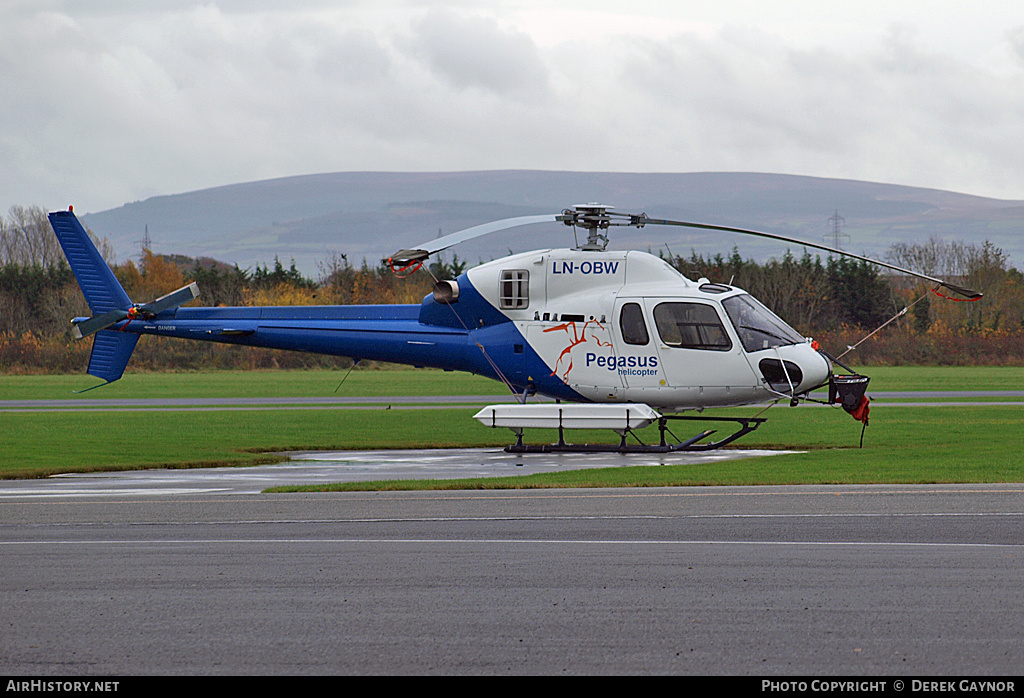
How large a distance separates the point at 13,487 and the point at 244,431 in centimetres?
1000

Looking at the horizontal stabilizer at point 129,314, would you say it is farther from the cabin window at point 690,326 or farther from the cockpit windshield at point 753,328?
the cockpit windshield at point 753,328

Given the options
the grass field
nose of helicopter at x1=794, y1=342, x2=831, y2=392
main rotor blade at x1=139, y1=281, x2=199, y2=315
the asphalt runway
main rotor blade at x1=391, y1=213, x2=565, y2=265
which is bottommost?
the grass field

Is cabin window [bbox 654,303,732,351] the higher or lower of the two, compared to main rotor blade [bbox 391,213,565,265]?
lower

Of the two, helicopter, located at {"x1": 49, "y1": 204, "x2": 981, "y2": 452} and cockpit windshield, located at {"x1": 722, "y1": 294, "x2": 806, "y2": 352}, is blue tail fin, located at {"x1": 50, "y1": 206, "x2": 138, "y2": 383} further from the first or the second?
cockpit windshield, located at {"x1": 722, "y1": 294, "x2": 806, "y2": 352}

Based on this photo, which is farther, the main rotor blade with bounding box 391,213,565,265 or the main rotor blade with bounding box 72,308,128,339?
the main rotor blade with bounding box 72,308,128,339

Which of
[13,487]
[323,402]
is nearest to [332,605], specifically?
A: [13,487]

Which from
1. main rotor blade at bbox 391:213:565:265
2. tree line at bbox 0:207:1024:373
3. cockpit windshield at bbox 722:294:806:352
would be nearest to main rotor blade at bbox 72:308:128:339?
main rotor blade at bbox 391:213:565:265

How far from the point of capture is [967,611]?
720 cm

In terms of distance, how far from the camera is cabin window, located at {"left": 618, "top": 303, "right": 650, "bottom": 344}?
768 inches

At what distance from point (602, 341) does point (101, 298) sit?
11144 mm

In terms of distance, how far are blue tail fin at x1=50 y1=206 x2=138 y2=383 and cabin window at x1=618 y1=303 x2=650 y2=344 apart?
10694 millimetres

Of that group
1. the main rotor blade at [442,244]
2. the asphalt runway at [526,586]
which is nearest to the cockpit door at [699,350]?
the main rotor blade at [442,244]

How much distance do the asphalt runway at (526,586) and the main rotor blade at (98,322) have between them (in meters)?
10.9

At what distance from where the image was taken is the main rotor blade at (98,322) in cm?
2302
